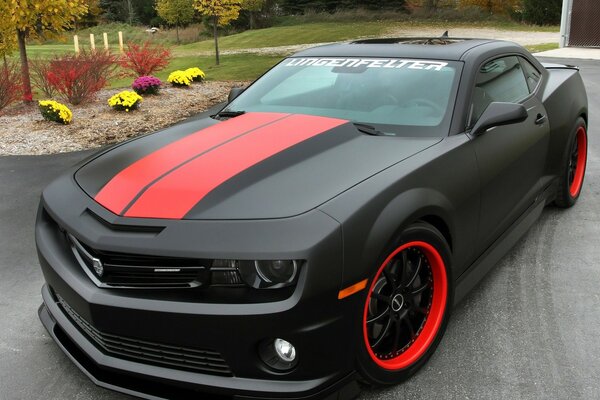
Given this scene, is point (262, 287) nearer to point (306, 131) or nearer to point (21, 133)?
point (306, 131)

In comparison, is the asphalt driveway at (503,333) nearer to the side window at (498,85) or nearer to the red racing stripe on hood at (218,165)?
the red racing stripe on hood at (218,165)

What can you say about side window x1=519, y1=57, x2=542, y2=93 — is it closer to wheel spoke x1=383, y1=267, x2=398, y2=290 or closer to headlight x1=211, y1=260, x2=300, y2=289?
wheel spoke x1=383, y1=267, x2=398, y2=290

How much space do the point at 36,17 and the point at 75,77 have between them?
1.31 meters

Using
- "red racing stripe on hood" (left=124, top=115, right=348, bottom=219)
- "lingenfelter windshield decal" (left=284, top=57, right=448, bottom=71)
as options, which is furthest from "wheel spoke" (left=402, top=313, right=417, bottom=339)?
"lingenfelter windshield decal" (left=284, top=57, right=448, bottom=71)

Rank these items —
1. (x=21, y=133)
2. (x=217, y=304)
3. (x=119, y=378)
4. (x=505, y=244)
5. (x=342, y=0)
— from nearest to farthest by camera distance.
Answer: (x=217, y=304) → (x=119, y=378) → (x=505, y=244) → (x=21, y=133) → (x=342, y=0)

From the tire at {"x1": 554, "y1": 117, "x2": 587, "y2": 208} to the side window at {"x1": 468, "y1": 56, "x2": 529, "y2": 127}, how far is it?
2.75 ft

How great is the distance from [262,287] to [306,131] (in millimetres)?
1150

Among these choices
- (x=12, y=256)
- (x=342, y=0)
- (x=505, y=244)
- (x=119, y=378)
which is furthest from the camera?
(x=342, y=0)

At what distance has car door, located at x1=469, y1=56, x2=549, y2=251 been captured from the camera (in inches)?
122

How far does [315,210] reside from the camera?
7.03 ft

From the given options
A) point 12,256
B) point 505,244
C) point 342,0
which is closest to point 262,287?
point 505,244

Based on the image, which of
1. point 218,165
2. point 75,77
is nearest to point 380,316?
point 218,165

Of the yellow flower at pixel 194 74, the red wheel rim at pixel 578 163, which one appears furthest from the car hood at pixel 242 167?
the yellow flower at pixel 194 74

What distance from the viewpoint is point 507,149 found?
3291 mm
